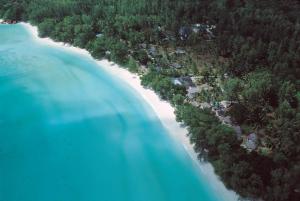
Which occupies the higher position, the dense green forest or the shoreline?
the dense green forest

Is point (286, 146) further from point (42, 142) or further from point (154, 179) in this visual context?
point (42, 142)

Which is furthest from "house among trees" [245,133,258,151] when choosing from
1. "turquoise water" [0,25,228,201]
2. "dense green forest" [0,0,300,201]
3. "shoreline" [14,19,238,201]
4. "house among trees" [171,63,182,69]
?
"house among trees" [171,63,182,69]

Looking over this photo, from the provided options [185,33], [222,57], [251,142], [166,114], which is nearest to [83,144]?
[166,114]

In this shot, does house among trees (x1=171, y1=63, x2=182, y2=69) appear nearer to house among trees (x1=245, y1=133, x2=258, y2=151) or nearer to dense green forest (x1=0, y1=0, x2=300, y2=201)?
dense green forest (x1=0, y1=0, x2=300, y2=201)

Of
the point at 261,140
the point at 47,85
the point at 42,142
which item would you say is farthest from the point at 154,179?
the point at 47,85

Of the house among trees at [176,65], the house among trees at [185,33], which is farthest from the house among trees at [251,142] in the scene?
the house among trees at [185,33]

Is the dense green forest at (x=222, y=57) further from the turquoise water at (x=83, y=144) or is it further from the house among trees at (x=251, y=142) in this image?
the turquoise water at (x=83, y=144)
